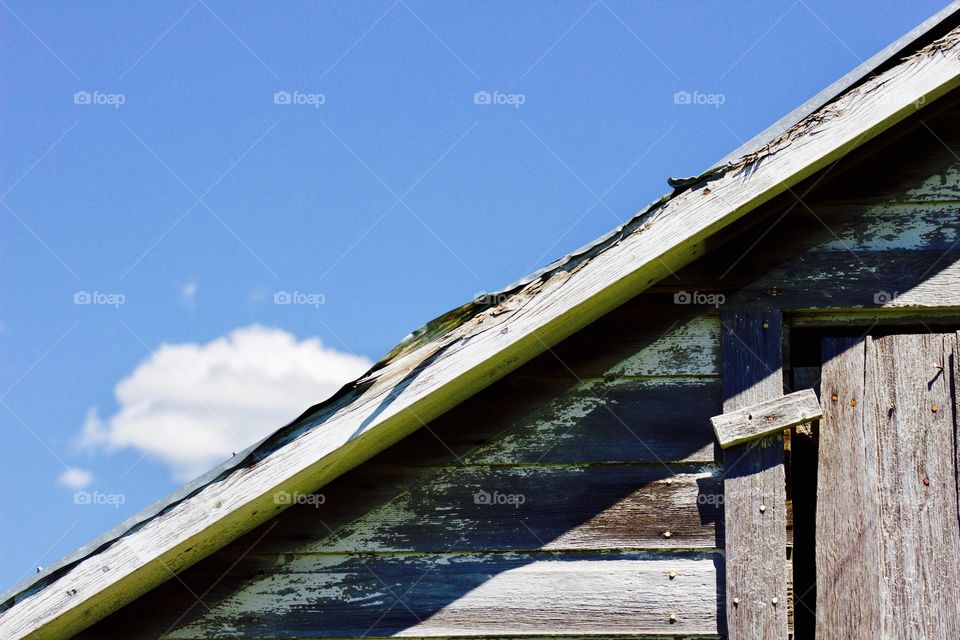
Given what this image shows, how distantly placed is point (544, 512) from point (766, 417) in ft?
2.86

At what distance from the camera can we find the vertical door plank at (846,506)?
2988 millimetres

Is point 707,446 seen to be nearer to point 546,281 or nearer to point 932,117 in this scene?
point 546,281

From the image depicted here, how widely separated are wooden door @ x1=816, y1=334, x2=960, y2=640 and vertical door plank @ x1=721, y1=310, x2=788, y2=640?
0.15m

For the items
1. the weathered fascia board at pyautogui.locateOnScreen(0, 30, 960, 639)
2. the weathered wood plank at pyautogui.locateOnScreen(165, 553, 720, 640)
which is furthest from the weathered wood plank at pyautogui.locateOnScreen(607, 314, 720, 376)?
the weathered wood plank at pyautogui.locateOnScreen(165, 553, 720, 640)

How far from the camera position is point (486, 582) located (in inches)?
126

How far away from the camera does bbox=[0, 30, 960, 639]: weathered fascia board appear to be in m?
2.84

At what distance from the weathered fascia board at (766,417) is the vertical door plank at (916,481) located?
0.22 meters

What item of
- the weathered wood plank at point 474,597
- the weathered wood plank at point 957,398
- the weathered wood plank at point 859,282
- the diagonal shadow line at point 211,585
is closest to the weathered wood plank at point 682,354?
the weathered wood plank at point 859,282

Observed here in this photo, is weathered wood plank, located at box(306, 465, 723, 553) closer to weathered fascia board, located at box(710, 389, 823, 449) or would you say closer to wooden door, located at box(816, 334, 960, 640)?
weathered fascia board, located at box(710, 389, 823, 449)

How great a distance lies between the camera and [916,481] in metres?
3.07

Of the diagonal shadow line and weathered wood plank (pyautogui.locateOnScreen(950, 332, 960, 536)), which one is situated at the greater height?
weathered wood plank (pyautogui.locateOnScreen(950, 332, 960, 536))

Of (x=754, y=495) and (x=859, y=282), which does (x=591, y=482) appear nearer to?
(x=754, y=495)

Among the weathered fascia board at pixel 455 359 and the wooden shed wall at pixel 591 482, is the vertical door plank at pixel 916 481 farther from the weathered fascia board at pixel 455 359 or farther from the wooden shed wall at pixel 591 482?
the weathered fascia board at pixel 455 359

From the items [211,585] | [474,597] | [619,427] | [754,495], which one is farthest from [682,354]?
[211,585]
